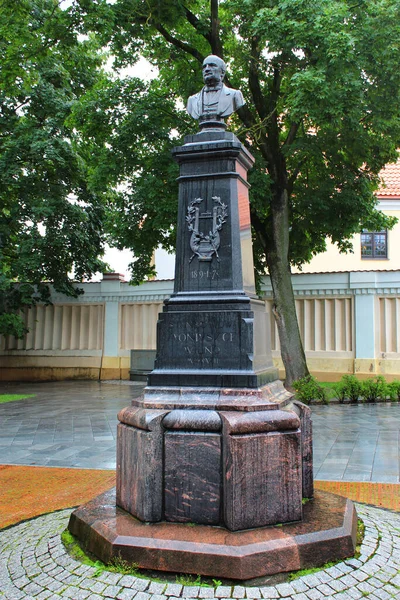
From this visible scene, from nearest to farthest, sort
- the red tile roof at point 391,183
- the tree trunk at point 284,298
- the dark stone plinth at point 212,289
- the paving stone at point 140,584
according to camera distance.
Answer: the paving stone at point 140,584 < the dark stone plinth at point 212,289 < the tree trunk at point 284,298 < the red tile roof at point 391,183

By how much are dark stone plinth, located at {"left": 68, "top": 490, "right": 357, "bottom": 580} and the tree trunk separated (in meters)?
9.06

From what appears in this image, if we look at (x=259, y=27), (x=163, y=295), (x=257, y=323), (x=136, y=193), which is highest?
(x=259, y=27)

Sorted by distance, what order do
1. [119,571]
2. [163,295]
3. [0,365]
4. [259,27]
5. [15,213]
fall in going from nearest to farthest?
[119,571] < [259,27] < [15,213] < [163,295] < [0,365]

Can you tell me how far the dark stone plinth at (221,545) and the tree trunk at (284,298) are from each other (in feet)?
29.7

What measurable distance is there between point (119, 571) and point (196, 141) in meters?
3.42

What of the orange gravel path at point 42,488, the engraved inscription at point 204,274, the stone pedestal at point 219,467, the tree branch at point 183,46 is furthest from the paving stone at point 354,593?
the tree branch at point 183,46

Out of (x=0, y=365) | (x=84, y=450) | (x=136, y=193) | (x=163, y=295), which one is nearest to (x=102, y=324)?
(x=163, y=295)

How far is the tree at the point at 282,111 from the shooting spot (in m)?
9.58

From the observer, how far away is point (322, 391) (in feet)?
40.2

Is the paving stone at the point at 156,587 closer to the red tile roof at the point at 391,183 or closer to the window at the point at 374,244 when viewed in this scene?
the red tile roof at the point at 391,183

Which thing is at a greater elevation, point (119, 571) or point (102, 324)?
point (102, 324)

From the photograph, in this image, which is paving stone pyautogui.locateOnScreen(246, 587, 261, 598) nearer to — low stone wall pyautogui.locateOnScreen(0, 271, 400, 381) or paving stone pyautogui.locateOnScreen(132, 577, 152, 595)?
paving stone pyautogui.locateOnScreen(132, 577, 152, 595)

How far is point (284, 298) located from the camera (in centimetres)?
1291

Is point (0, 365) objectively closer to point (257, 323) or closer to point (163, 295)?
point (163, 295)
